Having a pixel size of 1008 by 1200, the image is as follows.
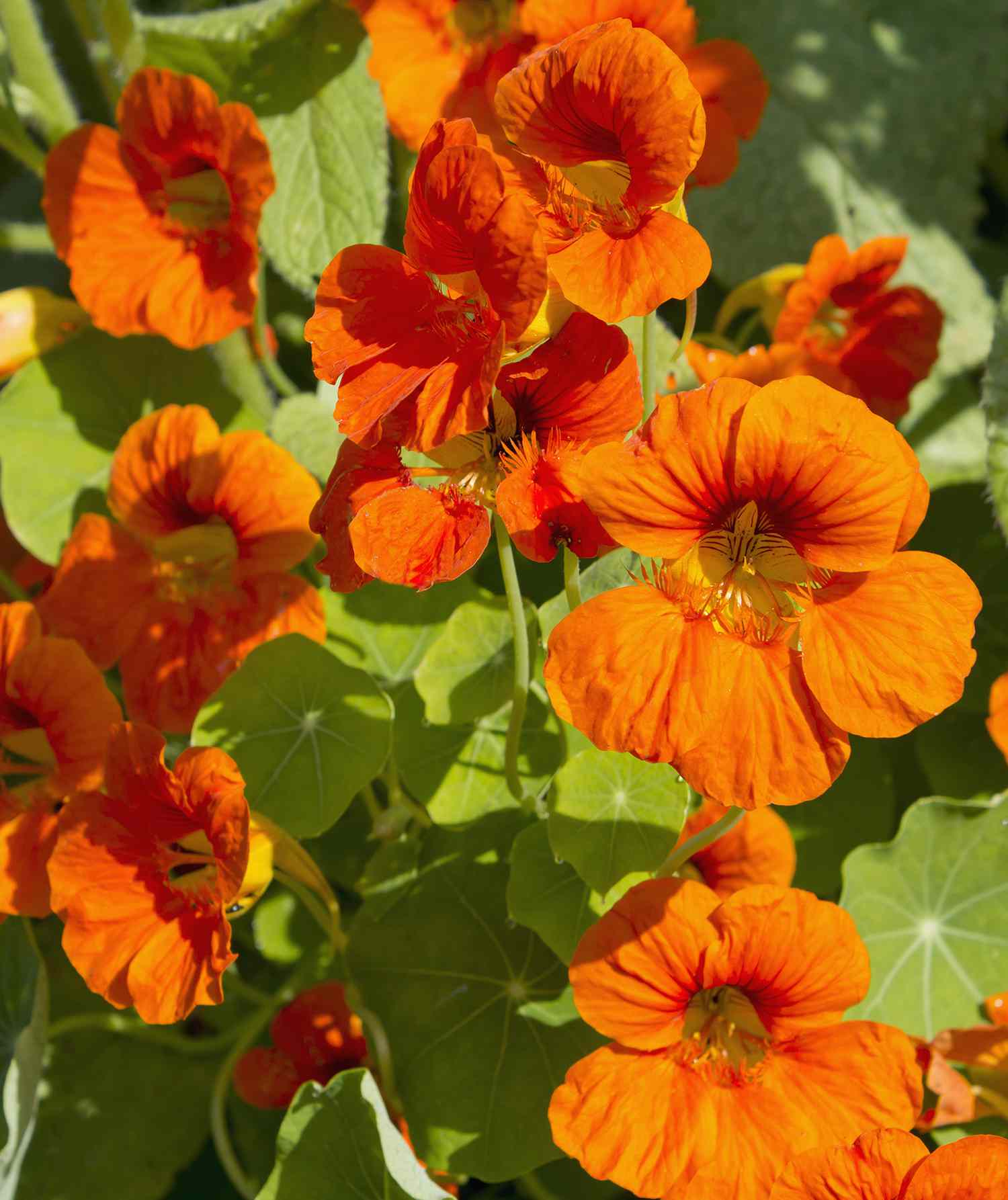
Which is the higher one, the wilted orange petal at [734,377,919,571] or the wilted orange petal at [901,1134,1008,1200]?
the wilted orange petal at [734,377,919,571]

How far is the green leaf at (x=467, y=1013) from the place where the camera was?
89cm

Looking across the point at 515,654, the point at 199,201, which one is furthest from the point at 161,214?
the point at 515,654

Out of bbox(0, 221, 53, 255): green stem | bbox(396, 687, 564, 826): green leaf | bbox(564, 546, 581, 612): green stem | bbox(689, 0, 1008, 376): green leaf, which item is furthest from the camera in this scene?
bbox(689, 0, 1008, 376): green leaf

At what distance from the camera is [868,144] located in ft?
5.07

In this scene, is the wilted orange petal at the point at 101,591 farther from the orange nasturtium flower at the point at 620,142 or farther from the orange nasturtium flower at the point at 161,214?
the orange nasturtium flower at the point at 620,142

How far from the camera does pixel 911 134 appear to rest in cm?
157

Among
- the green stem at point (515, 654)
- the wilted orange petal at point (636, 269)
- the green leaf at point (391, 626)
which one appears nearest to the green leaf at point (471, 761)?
the green stem at point (515, 654)

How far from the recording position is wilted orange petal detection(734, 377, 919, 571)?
0.60 metres

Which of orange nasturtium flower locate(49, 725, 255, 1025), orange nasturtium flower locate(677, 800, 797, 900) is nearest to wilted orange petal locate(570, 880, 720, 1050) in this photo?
orange nasturtium flower locate(677, 800, 797, 900)

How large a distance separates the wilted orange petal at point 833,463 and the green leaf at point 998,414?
40 cm

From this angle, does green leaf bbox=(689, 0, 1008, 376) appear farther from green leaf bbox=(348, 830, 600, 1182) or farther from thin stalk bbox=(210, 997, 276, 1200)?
thin stalk bbox=(210, 997, 276, 1200)

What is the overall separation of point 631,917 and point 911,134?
1254mm

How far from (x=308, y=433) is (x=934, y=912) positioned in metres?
0.71

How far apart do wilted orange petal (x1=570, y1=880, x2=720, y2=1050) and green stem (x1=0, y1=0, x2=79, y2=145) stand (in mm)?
994
